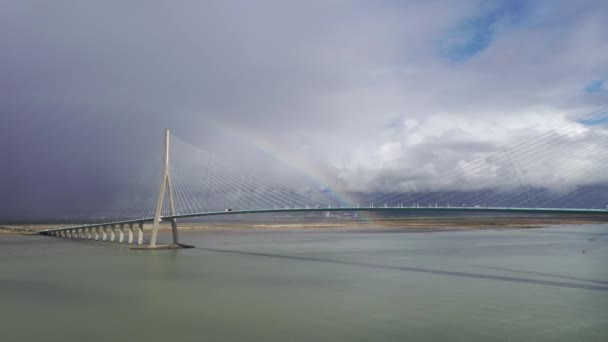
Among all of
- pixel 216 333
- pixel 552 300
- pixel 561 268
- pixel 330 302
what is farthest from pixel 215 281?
pixel 561 268

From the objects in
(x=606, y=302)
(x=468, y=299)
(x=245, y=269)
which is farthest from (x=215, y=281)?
(x=606, y=302)

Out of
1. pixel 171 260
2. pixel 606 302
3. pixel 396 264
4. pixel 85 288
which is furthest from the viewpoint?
pixel 171 260

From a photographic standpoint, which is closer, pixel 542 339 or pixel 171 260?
pixel 542 339

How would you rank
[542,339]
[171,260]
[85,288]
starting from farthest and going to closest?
[171,260] < [85,288] < [542,339]

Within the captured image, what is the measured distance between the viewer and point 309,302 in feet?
47.1

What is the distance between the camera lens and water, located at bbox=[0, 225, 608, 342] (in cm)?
1095

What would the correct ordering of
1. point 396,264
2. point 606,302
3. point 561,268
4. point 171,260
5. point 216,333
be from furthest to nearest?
point 171,260 → point 396,264 → point 561,268 → point 606,302 → point 216,333

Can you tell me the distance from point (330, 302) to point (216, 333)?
14.8 ft

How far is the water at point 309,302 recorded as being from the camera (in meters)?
11.0

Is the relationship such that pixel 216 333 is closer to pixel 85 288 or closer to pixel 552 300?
pixel 85 288

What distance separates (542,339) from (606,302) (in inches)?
212

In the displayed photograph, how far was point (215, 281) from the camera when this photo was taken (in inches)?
742

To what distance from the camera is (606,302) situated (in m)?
13.9

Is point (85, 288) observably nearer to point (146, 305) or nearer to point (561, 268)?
point (146, 305)
